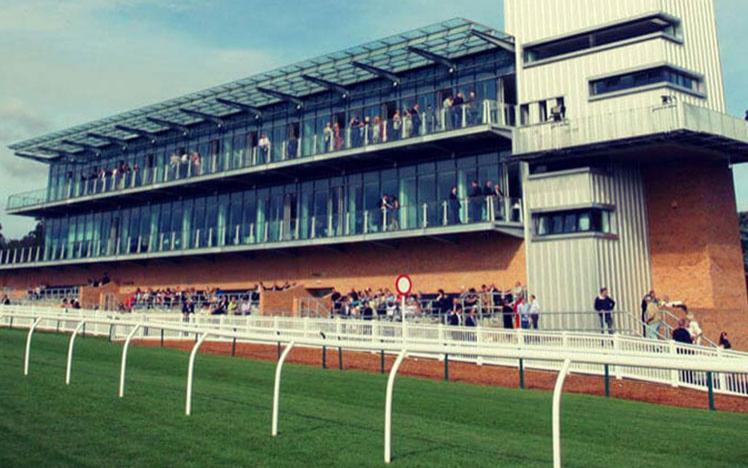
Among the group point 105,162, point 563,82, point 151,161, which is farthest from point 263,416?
point 105,162

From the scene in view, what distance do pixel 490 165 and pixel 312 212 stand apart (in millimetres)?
9968

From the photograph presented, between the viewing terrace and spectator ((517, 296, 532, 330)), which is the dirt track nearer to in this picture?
spectator ((517, 296, 532, 330))

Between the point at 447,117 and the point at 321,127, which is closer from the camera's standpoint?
the point at 447,117

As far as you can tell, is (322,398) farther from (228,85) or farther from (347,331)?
(228,85)

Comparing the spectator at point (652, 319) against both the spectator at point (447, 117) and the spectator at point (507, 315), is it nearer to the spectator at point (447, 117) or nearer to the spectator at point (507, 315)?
the spectator at point (507, 315)

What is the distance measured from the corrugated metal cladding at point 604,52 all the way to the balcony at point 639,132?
102 centimetres

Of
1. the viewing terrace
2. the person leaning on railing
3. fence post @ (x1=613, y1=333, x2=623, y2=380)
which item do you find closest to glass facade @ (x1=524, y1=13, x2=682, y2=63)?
the viewing terrace

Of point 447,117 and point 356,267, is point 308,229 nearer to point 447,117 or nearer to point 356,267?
point 356,267

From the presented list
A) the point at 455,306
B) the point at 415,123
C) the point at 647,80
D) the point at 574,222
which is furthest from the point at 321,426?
the point at 415,123

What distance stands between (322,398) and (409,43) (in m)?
20.6

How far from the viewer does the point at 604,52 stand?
83.7 feet

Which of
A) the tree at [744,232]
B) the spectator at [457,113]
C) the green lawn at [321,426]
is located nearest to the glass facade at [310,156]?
the spectator at [457,113]

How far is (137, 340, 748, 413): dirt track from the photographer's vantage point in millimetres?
14680

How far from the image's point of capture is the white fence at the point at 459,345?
5.41 m
